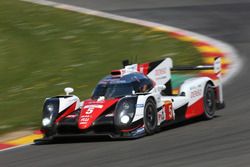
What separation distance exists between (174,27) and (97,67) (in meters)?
4.39

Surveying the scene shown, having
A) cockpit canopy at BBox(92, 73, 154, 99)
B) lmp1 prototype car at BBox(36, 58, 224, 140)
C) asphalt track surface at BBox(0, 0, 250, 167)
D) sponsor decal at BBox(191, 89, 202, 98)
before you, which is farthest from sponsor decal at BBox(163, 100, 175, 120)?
sponsor decal at BBox(191, 89, 202, 98)

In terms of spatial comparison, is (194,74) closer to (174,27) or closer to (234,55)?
(234,55)

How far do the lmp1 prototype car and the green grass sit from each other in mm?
1473

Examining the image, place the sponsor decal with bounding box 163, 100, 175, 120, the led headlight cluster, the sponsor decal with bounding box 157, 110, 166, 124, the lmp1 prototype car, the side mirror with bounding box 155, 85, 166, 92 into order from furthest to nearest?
the side mirror with bounding box 155, 85, 166, 92 < the sponsor decal with bounding box 163, 100, 175, 120 < the sponsor decal with bounding box 157, 110, 166, 124 < the lmp1 prototype car < the led headlight cluster

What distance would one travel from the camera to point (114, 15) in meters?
21.9

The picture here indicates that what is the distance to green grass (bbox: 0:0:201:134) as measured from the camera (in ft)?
47.3

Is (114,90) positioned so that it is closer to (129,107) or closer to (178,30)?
(129,107)

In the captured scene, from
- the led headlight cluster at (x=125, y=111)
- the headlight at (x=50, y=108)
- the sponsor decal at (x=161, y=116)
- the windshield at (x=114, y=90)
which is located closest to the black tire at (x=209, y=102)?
the sponsor decal at (x=161, y=116)

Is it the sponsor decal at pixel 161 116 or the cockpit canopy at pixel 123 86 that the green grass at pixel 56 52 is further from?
the sponsor decal at pixel 161 116

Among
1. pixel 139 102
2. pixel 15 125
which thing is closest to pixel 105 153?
pixel 139 102

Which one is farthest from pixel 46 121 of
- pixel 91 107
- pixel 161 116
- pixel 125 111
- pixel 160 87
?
pixel 160 87

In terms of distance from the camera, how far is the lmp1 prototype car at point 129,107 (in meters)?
10.4

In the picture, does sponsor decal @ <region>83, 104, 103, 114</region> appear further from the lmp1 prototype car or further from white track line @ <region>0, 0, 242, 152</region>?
white track line @ <region>0, 0, 242, 152</region>

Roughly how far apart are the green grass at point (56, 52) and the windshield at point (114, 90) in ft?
5.45
